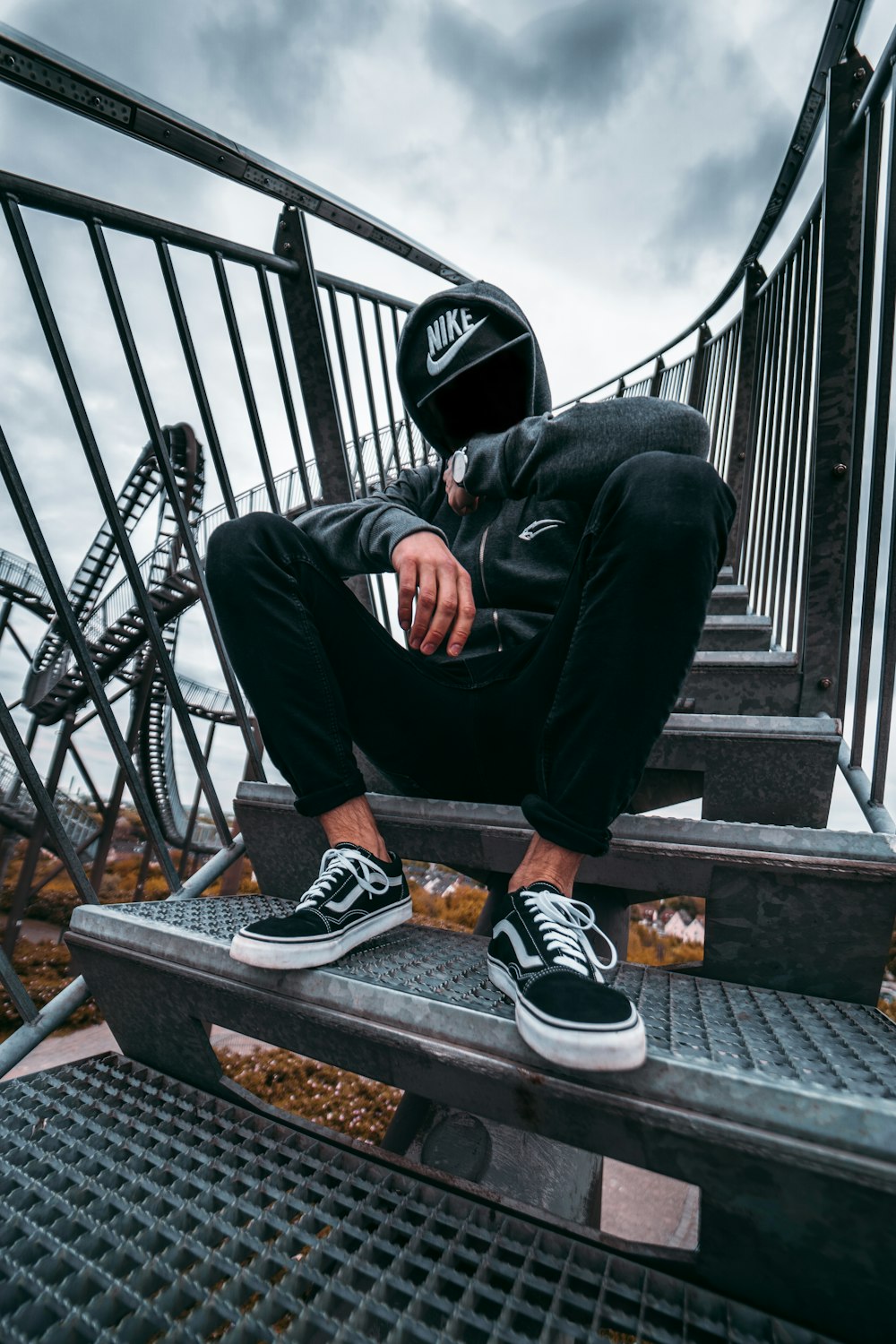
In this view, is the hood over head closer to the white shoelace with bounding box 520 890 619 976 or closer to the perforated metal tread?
the white shoelace with bounding box 520 890 619 976

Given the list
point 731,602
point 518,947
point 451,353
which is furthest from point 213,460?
point 731,602

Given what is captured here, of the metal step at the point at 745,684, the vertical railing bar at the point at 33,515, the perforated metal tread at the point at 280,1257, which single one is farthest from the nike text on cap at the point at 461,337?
the perforated metal tread at the point at 280,1257

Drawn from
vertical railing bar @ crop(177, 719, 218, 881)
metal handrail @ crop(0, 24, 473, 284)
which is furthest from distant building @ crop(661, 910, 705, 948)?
metal handrail @ crop(0, 24, 473, 284)

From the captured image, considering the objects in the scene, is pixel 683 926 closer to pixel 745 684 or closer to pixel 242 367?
pixel 745 684

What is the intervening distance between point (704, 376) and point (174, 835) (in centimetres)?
1047

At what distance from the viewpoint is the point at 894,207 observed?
125 centimetres

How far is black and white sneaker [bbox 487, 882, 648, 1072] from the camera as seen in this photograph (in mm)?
601

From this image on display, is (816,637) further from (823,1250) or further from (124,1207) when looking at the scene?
(124,1207)

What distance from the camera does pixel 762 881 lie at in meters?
0.93

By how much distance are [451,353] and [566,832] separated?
4.00 feet

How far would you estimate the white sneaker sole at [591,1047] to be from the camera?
1.95 feet

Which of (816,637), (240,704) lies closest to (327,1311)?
(240,704)

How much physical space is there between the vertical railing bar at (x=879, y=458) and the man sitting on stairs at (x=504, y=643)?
484 mm

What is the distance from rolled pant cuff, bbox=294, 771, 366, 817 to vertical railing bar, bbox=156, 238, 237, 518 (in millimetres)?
813
